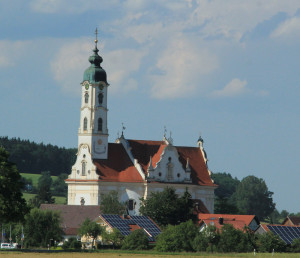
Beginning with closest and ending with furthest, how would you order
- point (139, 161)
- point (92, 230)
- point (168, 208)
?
point (92, 230), point (168, 208), point (139, 161)

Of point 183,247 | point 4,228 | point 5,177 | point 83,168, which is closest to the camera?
point 5,177

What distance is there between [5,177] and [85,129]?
46.6 meters

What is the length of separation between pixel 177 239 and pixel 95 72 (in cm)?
4003

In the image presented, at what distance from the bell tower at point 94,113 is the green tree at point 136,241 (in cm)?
3290

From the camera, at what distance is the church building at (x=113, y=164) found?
436 ft

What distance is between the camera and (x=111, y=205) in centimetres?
12638

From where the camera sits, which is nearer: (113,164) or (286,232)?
(286,232)

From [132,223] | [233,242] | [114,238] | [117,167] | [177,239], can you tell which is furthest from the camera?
[117,167]

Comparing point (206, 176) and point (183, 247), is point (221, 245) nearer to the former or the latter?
point (183, 247)

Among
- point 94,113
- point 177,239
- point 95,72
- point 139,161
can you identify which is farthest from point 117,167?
point 177,239

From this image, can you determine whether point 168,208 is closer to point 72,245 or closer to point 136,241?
point 136,241

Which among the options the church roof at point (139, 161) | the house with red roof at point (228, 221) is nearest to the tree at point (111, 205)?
the church roof at point (139, 161)

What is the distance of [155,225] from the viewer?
115000mm

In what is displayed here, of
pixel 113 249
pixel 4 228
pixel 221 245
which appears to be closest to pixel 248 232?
pixel 221 245
